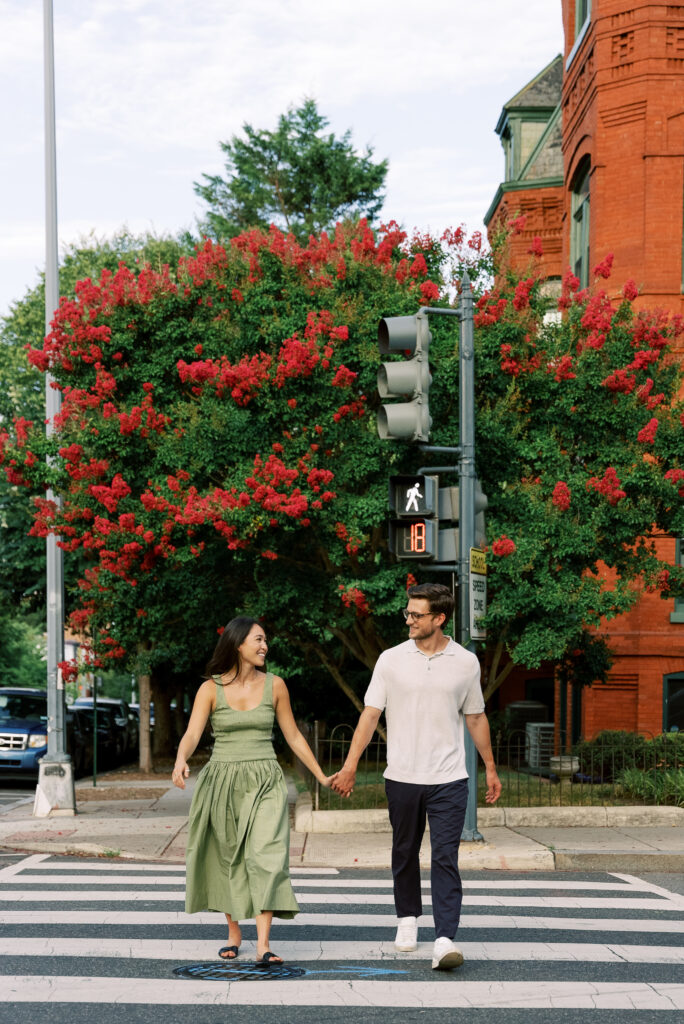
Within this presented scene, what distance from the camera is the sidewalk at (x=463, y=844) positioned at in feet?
37.5

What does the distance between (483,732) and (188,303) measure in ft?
29.9

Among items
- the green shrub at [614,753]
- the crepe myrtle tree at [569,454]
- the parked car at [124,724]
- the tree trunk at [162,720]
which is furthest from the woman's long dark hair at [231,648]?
the parked car at [124,724]

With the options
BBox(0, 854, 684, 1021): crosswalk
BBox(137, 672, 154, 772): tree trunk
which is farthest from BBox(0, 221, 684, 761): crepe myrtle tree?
BBox(137, 672, 154, 772): tree trunk

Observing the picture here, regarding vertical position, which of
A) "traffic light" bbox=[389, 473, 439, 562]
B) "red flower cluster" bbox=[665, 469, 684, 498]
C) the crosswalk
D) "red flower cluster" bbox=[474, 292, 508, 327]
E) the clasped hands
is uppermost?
"red flower cluster" bbox=[474, 292, 508, 327]

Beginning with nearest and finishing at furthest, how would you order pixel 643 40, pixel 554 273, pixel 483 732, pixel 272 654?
pixel 483 732 → pixel 272 654 → pixel 643 40 → pixel 554 273

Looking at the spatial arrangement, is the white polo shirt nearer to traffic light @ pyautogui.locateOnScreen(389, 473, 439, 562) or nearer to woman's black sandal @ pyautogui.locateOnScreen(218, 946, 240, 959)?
woman's black sandal @ pyautogui.locateOnScreen(218, 946, 240, 959)

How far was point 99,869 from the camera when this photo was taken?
10.8 meters

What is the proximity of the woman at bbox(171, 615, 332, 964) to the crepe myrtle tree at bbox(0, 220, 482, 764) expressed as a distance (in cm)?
611

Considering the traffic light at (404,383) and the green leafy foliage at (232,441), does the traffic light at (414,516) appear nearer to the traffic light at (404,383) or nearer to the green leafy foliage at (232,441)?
the traffic light at (404,383)

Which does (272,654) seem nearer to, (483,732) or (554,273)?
(483,732)

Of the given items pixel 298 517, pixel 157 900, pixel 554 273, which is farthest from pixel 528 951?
pixel 554 273

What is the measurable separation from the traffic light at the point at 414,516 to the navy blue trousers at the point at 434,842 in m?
4.35

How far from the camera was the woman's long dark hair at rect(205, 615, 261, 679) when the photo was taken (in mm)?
6777

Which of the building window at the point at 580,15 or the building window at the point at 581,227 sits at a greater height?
the building window at the point at 580,15
